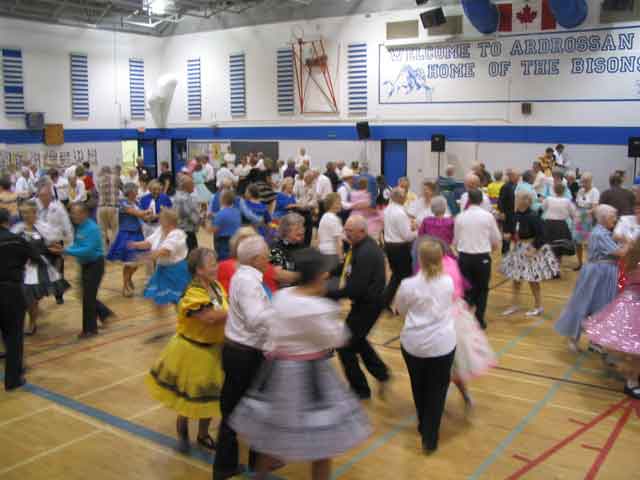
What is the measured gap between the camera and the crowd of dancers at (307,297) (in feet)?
10.5

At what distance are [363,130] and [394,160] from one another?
122 centimetres

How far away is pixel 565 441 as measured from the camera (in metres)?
4.62

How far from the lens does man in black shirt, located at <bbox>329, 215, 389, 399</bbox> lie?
188 inches

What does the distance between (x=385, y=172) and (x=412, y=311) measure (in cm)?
1425

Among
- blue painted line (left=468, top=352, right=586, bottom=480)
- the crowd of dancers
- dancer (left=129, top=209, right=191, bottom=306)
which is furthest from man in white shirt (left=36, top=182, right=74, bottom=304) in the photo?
blue painted line (left=468, top=352, right=586, bottom=480)

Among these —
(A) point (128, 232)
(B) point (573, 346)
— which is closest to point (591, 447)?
(B) point (573, 346)

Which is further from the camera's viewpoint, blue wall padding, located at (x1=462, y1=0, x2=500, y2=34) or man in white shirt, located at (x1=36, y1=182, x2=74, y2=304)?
blue wall padding, located at (x1=462, y1=0, x2=500, y2=34)

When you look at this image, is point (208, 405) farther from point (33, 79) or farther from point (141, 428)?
point (33, 79)

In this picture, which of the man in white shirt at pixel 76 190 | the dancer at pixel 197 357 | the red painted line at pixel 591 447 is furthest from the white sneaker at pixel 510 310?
the man in white shirt at pixel 76 190

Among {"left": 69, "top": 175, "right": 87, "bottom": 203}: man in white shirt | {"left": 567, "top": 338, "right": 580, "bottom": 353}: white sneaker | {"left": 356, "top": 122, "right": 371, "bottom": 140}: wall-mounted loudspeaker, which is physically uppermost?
{"left": 356, "top": 122, "right": 371, "bottom": 140}: wall-mounted loudspeaker

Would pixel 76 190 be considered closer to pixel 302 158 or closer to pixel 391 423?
pixel 302 158

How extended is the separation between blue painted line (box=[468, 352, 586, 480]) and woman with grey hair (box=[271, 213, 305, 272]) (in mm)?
2110

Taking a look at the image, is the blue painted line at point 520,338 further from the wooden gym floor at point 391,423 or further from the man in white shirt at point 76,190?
the man in white shirt at point 76,190

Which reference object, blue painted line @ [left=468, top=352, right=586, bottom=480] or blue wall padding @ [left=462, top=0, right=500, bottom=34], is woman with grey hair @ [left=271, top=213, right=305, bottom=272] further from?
blue wall padding @ [left=462, top=0, right=500, bottom=34]
